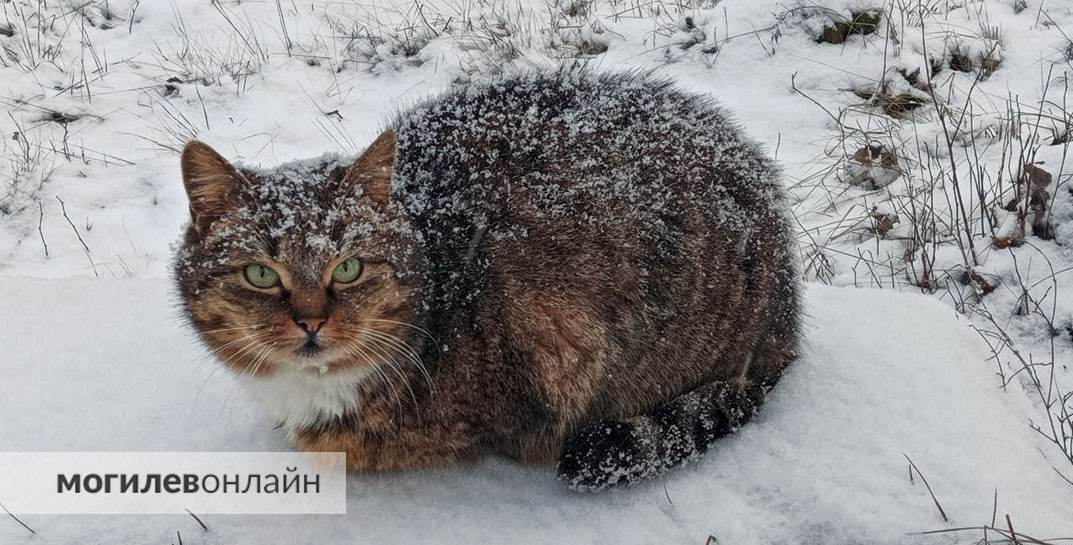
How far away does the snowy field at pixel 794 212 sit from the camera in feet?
7.97

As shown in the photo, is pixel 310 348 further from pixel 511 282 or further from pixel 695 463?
pixel 695 463

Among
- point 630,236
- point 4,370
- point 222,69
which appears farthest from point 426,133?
point 222,69

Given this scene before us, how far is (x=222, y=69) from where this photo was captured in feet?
17.5

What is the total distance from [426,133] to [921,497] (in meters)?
1.68

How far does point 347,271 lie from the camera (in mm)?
2318

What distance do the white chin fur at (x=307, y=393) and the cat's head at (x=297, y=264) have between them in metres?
0.04

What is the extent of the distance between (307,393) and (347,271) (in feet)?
1.13

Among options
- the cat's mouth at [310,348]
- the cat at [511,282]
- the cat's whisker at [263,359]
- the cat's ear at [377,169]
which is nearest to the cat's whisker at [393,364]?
the cat at [511,282]

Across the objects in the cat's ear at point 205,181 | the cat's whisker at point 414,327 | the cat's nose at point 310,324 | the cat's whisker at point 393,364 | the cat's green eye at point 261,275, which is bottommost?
the cat's whisker at point 393,364

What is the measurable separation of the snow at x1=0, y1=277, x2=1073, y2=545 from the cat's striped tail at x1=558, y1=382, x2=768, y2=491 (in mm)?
57

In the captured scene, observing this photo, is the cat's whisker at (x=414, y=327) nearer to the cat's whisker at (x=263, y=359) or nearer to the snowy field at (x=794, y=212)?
the cat's whisker at (x=263, y=359)

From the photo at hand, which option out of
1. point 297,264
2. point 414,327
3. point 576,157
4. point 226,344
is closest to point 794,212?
point 576,157

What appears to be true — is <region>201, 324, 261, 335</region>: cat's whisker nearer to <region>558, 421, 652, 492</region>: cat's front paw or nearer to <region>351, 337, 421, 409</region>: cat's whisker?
<region>351, 337, 421, 409</region>: cat's whisker

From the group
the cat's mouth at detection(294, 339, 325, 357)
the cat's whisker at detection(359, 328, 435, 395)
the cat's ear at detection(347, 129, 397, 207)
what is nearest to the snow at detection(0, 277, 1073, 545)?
the cat's whisker at detection(359, 328, 435, 395)
